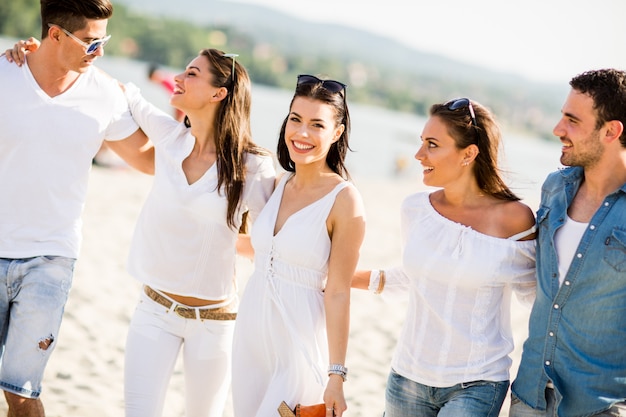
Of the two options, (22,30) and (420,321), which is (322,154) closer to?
(420,321)

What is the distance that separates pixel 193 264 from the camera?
3.88m

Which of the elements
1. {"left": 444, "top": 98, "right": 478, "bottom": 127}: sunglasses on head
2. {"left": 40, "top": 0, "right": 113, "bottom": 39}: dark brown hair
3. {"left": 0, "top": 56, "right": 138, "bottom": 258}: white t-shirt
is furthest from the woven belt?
{"left": 444, "top": 98, "right": 478, "bottom": 127}: sunglasses on head

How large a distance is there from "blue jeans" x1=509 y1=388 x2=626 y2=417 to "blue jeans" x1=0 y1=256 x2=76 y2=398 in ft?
7.17

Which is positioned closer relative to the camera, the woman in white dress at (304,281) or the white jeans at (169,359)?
the woman in white dress at (304,281)

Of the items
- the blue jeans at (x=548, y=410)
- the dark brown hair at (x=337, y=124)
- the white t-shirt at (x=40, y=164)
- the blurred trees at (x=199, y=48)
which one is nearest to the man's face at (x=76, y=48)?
the white t-shirt at (x=40, y=164)

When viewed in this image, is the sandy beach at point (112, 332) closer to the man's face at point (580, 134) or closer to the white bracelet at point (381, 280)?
the white bracelet at point (381, 280)

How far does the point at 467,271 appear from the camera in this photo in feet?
11.0

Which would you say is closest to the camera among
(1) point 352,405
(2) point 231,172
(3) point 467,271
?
(3) point 467,271

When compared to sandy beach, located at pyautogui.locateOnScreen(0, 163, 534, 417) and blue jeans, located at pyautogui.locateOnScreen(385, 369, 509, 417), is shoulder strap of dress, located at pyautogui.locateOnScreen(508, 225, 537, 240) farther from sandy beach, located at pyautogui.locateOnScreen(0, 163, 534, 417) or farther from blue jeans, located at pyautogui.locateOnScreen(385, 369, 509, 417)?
sandy beach, located at pyautogui.locateOnScreen(0, 163, 534, 417)

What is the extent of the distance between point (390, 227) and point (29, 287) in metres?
10.1

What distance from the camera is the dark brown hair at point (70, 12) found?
3.96m

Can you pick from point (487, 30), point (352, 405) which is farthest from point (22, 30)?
point (487, 30)

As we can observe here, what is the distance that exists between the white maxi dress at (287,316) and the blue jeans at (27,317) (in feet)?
3.14

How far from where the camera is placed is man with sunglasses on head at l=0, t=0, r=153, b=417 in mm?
3738
